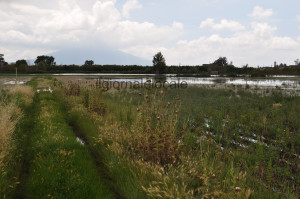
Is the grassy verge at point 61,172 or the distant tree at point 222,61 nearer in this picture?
the grassy verge at point 61,172

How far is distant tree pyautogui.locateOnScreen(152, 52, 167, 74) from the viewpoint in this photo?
6569cm

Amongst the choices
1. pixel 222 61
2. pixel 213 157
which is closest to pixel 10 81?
pixel 213 157

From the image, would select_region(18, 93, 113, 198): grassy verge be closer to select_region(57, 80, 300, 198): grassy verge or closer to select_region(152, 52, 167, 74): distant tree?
select_region(57, 80, 300, 198): grassy verge

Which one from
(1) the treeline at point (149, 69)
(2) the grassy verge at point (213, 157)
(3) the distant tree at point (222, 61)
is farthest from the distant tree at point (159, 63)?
(2) the grassy verge at point (213, 157)

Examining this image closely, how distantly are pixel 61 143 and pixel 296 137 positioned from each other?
6.19 m

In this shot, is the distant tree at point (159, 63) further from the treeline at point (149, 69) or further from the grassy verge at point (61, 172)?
the grassy verge at point (61, 172)

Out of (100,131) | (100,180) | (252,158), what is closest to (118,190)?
(100,180)

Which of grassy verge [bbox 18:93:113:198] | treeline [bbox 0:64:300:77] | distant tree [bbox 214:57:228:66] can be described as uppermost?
distant tree [bbox 214:57:228:66]

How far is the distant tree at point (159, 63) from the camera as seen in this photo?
216 ft

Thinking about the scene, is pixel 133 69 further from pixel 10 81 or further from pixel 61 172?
pixel 61 172

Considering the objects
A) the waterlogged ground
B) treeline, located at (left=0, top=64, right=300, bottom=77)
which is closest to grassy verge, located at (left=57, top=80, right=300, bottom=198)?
the waterlogged ground

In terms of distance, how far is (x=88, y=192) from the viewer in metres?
3.63

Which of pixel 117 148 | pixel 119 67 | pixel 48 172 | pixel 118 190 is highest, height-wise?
pixel 119 67

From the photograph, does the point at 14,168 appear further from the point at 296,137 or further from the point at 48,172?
the point at 296,137
